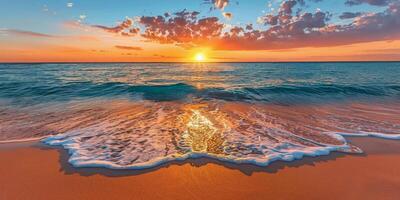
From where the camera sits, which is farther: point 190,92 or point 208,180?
point 190,92

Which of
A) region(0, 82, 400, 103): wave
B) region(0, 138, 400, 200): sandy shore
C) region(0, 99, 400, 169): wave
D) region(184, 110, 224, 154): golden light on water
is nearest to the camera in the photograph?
region(0, 138, 400, 200): sandy shore

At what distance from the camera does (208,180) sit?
10.9ft

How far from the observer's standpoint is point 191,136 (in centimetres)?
520

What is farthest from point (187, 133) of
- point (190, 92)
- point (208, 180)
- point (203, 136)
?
point (190, 92)

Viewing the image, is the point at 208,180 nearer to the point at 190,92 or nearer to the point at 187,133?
the point at 187,133

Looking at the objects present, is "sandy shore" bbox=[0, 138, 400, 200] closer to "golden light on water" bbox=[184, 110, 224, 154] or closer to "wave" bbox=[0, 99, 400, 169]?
"wave" bbox=[0, 99, 400, 169]

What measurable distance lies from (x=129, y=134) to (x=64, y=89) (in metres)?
12.0

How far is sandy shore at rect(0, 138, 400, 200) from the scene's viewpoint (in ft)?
9.75

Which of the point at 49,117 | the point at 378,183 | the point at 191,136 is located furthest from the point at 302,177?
the point at 49,117

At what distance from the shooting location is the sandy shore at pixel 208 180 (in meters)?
2.97

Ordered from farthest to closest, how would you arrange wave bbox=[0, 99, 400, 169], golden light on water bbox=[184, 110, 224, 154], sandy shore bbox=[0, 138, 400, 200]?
1. golden light on water bbox=[184, 110, 224, 154]
2. wave bbox=[0, 99, 400, 169]
3. sandy shore bbox=[0, 138, 400, 200]

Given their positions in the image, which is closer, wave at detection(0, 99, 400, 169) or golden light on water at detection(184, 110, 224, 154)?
wave at detection(0, 99, 400, 169)

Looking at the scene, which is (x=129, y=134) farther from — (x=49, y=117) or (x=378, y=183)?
(x=378, y=183)

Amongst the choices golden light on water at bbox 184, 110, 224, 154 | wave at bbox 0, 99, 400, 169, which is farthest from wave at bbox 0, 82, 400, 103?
golden light on water at bbox 184, 110, 224, 154
